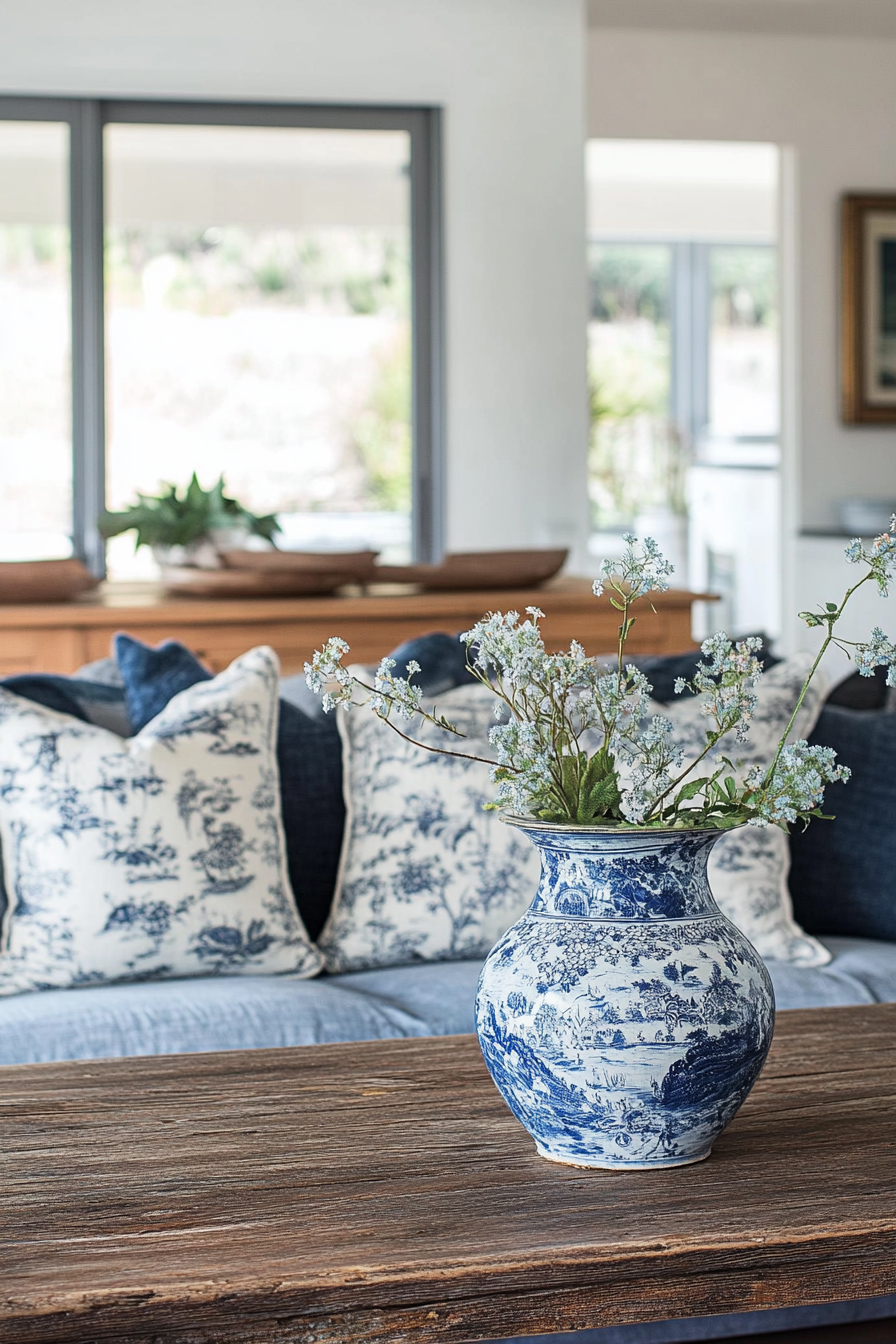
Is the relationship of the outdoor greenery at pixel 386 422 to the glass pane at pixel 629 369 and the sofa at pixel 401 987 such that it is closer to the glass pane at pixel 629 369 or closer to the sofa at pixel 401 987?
the sofa at pixel 401 987

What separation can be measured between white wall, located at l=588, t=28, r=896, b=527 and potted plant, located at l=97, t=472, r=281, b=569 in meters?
2.97

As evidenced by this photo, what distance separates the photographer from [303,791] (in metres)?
2.38

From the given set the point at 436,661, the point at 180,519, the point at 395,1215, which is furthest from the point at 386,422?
the point at 395,1215

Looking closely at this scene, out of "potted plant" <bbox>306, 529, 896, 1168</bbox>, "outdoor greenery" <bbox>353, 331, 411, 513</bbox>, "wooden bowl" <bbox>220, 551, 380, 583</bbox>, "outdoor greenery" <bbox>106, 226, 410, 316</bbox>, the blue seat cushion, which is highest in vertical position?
"outdoor greenery" <bbox>106, 226, 410, 316</bbox>

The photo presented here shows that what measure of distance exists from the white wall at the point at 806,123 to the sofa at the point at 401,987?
393cm

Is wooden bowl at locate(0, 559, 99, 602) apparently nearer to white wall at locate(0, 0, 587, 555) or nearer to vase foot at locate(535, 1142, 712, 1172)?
white wall at locate(0, 0, 587, 555)

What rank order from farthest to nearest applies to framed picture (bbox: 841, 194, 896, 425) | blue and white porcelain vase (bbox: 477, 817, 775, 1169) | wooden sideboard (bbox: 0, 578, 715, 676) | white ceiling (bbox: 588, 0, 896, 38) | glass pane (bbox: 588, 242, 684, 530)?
glass pane (bbox: 588, 242, 684, 530), framed picture (bbox: 841, 194, 896, 425), white ceiling (bbox: 588, 0, 896, 38), wooden sideboard (bbox: 0, 578, 715, 676), blue and white porcelain vase (bbox: 477, 817, 775, 1169)

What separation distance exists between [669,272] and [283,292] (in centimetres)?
472

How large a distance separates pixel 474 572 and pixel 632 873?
259 cm

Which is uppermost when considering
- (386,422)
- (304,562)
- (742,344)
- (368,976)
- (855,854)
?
(742,344)

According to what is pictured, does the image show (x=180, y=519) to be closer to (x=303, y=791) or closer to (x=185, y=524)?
(x=185, y=524)

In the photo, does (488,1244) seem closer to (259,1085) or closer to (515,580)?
(259,1085)

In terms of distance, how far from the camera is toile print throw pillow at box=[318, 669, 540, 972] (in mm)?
2268

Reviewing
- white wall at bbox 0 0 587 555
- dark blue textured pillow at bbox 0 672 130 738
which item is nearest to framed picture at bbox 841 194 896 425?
white wall at bbox 0 0 587 555
